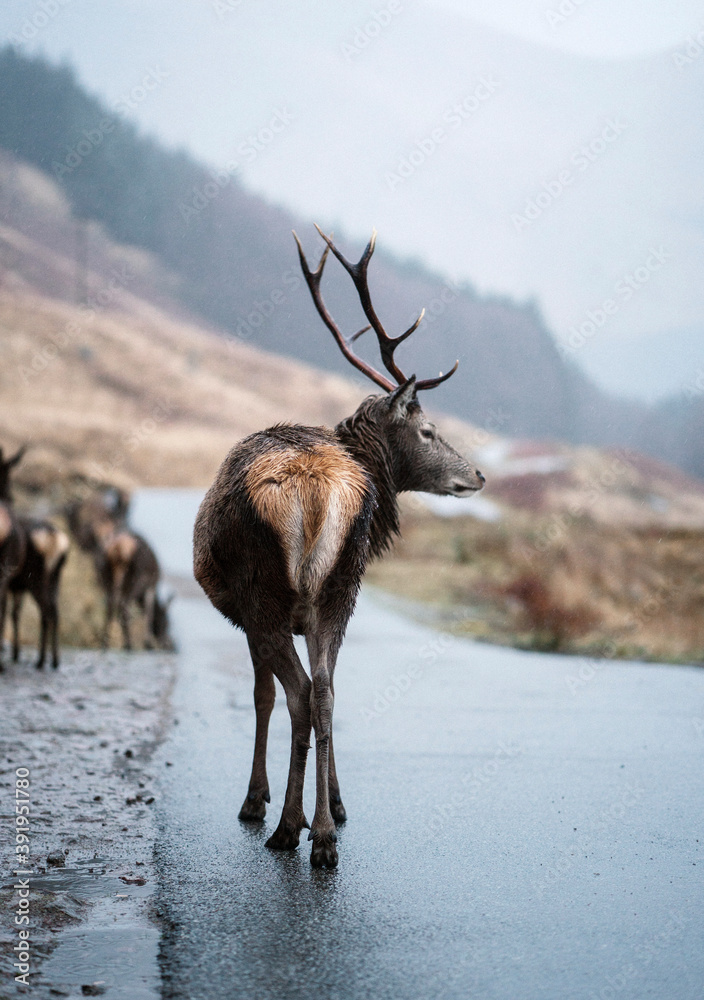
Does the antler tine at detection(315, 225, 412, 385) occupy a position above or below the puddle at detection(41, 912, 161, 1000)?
above

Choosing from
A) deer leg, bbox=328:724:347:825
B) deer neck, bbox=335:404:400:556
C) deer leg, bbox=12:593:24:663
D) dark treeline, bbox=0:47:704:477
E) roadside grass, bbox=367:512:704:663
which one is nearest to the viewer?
deer leg, bbox=328:724:347:825

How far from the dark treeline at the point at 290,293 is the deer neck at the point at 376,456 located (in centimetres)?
3249

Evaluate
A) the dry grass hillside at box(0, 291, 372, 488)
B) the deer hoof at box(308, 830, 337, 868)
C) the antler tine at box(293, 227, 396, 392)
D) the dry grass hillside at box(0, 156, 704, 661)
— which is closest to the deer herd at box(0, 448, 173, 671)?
the dry grass hillside at box(0, 156, 704, 661)

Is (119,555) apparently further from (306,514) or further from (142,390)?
(142,390)

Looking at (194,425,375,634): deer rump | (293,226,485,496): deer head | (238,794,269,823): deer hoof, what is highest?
(293,226,485,496): deer head

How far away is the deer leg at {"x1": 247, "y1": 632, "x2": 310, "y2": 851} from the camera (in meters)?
4.99

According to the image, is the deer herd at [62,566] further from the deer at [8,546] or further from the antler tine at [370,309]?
the antler tine at [370,309]

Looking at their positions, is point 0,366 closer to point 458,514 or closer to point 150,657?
point 458,514

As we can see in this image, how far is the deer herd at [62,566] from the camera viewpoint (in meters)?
9.97

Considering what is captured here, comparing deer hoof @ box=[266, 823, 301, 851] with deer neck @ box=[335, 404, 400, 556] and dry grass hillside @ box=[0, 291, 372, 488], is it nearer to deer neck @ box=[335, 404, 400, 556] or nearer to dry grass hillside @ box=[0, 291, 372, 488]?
deer neck @ box=[335, 404, 400, 556]

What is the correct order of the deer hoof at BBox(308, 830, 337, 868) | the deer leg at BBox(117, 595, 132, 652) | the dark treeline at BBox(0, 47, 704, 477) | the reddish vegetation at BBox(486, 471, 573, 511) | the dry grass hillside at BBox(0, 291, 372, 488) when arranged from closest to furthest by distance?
the deer hoof at BBox(308, 830, 337, 868)
the deer leg at BBox(117, 595, 132, 652)
the reddish vegetation at BBox(486, 471, 573, 511)
the dark treeline at BBox(0, 47, 704, 477)
the dry grass hillside at BBox(0, 291, 372, 488)

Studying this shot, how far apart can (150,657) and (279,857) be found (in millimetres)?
6713

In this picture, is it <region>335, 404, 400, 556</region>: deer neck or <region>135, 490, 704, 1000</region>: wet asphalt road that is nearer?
<region>135, 490, 704, 1000</region>: wet asphalt road

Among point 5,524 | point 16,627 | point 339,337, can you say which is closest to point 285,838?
point 339,337
